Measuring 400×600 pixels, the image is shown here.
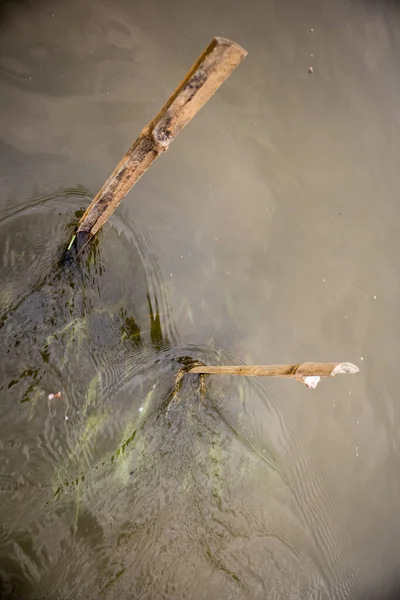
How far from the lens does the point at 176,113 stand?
44.0 inches

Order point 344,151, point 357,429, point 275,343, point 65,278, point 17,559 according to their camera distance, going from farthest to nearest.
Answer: point 344,151 → point 357,429 → point 275,343 → point 65,278 → point 17,559

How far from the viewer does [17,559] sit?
5.84 feet

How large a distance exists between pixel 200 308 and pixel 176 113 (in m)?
1.23

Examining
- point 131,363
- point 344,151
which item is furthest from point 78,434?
point 344,151

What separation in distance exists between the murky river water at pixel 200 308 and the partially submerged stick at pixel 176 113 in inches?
23.6

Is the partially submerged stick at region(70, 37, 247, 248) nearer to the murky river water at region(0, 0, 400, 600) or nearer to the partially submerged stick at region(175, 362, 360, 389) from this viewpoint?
the murky river water at region(0, 0, 400, 600)

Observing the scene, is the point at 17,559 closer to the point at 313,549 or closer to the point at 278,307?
the point at 313,549

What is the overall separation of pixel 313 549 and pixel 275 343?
1151 millimetres

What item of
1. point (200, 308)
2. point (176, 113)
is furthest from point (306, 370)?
point (200, 308)

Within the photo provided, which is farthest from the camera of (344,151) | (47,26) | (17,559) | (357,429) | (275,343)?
(344,151)

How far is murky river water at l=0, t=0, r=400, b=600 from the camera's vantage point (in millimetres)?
1906

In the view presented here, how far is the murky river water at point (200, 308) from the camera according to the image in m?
1.91

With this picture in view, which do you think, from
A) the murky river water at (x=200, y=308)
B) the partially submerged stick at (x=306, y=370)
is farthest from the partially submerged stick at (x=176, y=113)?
the partially submerged stick at (x=306, y=370)

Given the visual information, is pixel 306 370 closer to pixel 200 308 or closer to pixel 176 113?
pixel 176 113
